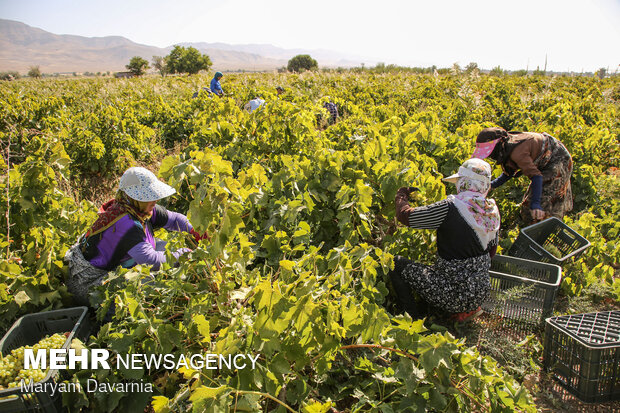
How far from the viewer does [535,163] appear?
11.2 ft

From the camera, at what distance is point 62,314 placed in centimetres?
223

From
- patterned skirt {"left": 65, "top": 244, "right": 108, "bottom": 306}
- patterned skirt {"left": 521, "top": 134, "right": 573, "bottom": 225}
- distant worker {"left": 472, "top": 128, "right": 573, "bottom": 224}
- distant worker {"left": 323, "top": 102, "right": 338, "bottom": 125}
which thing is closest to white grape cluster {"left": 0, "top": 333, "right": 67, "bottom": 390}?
patterned skirt {"left": 65, "top": 244, "right": 108, "bottom": 306}

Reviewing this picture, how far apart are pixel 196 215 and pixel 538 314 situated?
2.60 meters

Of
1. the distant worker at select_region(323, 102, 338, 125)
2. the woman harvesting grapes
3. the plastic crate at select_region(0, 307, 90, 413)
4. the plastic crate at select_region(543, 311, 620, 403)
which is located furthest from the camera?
the distant worker at select_region(323, 102, 338, 125)

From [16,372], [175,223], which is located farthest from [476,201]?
[16,372]

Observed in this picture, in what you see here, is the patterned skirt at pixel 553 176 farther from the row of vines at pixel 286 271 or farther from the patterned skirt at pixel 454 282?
the patterned skirt at pixel 454 282

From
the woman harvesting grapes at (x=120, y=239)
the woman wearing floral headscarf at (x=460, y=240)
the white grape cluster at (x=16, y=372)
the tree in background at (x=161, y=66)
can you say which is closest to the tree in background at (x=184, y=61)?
the tree in background at (x=161, y=66)

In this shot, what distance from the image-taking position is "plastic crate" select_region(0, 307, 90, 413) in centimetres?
166

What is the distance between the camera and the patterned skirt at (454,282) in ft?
8.14

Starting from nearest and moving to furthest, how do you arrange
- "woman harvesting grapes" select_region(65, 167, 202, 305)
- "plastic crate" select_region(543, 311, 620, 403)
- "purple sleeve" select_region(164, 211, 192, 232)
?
1. "plastic crate" select_region(543, 311, 620, 403)
2. "woman harvesting grapes" select_region(65, 167, 202, 305)
3. "purple sleeve" select_region(164, 211, 192, 232)

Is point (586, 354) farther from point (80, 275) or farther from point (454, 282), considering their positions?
point (80, 275)

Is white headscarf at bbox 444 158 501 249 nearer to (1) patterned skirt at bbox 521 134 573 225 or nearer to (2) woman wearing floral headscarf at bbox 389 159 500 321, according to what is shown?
(2) woman wearing floral headscarf at bbox 389 159 500 321

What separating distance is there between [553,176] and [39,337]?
4.35 metres

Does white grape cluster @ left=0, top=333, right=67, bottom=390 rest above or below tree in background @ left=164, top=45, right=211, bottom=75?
below
